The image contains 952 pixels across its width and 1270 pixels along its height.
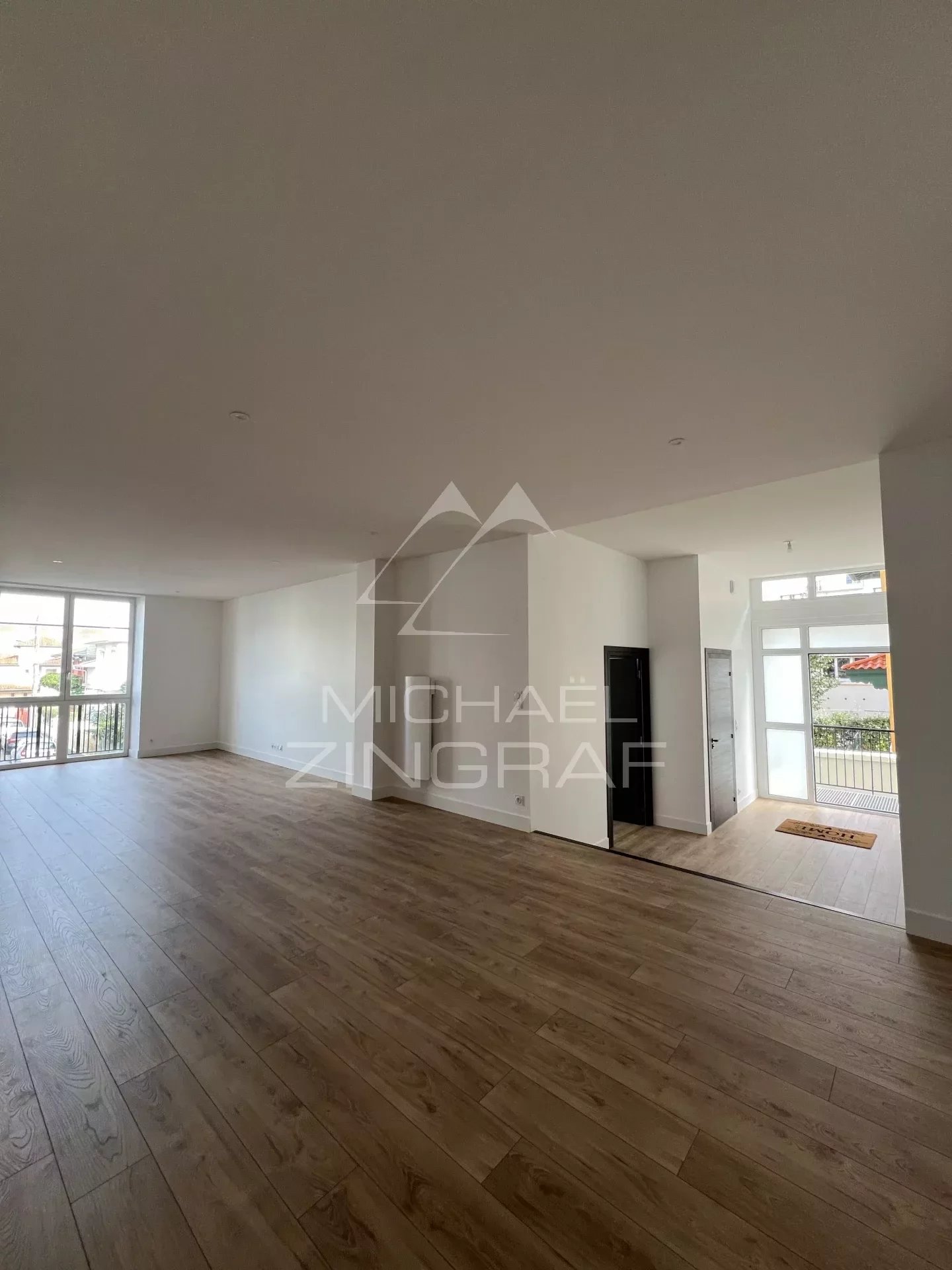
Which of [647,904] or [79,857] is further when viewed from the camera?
[79,857]

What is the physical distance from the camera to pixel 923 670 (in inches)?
109

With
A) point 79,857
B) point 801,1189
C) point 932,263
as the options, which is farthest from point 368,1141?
point 79,857

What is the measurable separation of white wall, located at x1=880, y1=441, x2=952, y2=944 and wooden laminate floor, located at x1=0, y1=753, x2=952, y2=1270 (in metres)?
0.34

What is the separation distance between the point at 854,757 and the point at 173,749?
1063cm

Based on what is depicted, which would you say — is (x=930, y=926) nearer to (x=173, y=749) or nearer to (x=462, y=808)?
(x=462, y=808)

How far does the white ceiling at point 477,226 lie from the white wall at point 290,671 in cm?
405

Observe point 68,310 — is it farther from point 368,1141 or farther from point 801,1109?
point 801,1109

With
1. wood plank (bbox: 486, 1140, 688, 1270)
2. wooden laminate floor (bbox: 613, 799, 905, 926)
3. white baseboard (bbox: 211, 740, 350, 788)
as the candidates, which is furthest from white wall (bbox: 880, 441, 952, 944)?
white baseboard (bbox: 211, 740, 350, 788)

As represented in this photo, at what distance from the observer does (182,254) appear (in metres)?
1.52

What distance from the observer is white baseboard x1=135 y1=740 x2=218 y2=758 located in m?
8.49

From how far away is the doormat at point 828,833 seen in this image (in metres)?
5.29

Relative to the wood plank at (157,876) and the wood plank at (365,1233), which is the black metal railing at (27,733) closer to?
the wood plank at (157,876)

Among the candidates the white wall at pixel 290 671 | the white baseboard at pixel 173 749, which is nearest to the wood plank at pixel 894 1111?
the white wall at pixel 290 671

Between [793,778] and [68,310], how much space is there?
8498mm
